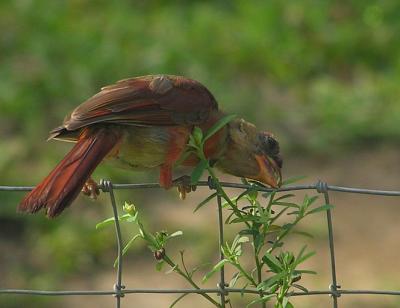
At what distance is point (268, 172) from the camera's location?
13.7 feet

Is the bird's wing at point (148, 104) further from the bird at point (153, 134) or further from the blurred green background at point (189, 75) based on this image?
the blurred green background at point (189, 75)

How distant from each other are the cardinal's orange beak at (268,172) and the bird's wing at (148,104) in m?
0.30

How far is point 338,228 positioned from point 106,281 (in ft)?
4.78

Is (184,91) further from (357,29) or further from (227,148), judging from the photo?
(357,29)

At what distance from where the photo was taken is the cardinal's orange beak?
13.4ft

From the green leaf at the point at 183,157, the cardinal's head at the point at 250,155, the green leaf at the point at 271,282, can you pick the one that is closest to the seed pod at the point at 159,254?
the green leaf at the point at 271,282

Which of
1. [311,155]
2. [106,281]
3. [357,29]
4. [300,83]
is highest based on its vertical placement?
[357,29]

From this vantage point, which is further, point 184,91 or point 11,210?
point 11,210

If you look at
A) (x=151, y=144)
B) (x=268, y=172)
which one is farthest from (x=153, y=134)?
(x=268, y=172)

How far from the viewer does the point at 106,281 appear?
5910mm

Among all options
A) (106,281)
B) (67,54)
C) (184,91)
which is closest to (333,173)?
(106,281)

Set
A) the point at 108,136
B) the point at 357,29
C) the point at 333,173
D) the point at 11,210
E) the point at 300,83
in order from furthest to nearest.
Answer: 1. the point at 357,29
2. the point at 300,83
3. the point at 333,173
4. the point at 11,210
5. the point at 108,136

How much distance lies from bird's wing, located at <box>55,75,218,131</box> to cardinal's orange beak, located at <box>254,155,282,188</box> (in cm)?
30

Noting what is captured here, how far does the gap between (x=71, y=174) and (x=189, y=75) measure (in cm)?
460
